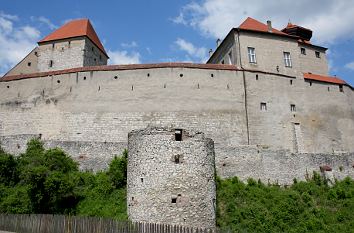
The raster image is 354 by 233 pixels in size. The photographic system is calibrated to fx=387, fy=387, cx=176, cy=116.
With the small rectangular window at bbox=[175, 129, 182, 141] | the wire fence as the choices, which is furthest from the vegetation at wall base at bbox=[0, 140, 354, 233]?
the small rectangular window at bbox=[175, 129, 182, 141]

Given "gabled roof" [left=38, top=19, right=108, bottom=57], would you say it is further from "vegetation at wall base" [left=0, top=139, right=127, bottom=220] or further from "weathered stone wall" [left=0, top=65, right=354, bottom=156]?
"vegetation at wall base" [left=0, top=139, right=127, bottom=220]

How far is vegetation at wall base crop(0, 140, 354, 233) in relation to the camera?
767 inches

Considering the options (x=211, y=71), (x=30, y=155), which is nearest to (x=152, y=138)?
(x=30, y=155)

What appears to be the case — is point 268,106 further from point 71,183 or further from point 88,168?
point 71,183

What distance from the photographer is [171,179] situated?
16.0 m

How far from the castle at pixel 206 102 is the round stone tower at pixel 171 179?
1222cm

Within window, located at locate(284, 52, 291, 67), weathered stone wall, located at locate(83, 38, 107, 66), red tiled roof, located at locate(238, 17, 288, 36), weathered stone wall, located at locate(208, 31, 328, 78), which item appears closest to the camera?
weathered stone wall, located at locate(208, 31, 328, 78)

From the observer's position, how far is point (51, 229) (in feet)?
52.1

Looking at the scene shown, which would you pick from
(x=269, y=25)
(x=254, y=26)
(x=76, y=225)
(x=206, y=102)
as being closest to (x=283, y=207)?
(x=76, y=225)

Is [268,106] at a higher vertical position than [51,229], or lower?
higher

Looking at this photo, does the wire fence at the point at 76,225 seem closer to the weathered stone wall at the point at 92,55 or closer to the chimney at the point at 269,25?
the weathered stone wall at the point at 92,55

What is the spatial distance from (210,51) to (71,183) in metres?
26.4

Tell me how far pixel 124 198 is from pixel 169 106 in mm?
11453

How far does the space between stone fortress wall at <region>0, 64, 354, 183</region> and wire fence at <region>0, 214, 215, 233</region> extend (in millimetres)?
12927
